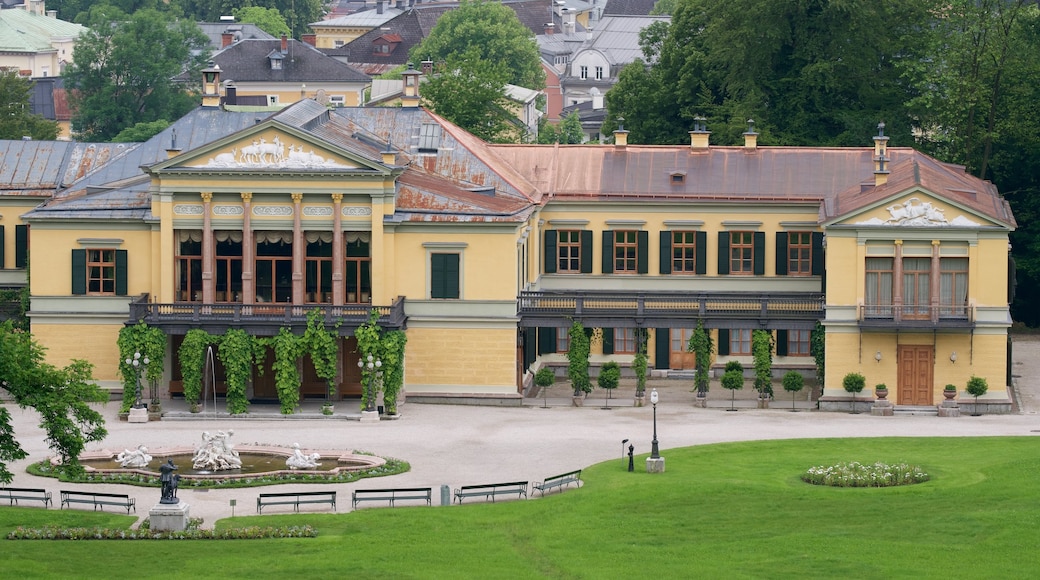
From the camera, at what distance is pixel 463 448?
240 feet

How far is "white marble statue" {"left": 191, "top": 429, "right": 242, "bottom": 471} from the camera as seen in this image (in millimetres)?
68875

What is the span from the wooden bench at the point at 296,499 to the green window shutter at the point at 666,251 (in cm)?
2708

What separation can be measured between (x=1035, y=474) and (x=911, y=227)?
1663 centimetres

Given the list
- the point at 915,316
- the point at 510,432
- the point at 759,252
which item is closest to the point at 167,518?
the point at 510,432

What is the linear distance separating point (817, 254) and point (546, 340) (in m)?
10.4

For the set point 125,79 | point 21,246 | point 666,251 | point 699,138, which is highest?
point 125,79

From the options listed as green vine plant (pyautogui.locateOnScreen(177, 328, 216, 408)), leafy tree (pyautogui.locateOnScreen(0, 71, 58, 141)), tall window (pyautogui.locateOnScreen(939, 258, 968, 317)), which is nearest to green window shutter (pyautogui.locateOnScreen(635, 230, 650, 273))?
tall window (pyautogui.locateOnScreen(939, 258, 968, 317))

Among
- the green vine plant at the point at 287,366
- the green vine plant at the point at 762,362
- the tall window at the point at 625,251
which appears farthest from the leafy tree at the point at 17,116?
the green vine plant at the point at 762,362

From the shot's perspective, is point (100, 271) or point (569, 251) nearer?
point (100, 271)

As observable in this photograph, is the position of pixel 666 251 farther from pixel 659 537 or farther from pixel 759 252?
pixel 659 537

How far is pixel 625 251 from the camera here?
9000cm

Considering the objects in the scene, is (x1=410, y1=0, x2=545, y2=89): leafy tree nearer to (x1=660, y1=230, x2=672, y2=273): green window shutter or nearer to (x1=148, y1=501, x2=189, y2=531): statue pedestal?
(x1=660, y1=230, x2=672, y2=273): green window shutter

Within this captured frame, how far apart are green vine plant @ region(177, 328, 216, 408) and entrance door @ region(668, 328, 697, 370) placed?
62.2ft

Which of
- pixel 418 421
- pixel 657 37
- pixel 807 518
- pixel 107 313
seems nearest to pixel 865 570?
pixel 807 518
